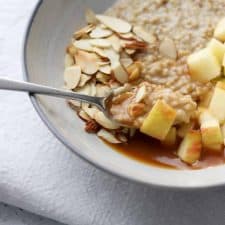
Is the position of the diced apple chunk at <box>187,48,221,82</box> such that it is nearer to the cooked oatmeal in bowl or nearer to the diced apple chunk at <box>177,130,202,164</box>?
the cooked oatmeal in bowl

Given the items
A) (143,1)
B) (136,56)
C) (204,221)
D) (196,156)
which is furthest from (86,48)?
(204,221)

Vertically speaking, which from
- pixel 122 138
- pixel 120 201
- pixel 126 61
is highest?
pixel 126 61

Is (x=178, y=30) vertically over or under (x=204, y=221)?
over

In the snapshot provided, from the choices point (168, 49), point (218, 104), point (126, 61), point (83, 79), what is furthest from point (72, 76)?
point (218, 104)

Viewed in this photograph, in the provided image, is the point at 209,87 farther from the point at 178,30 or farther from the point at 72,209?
the point at 72,209

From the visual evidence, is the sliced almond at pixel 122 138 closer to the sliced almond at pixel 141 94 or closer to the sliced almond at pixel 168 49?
the sliced almond at pixel 141 94

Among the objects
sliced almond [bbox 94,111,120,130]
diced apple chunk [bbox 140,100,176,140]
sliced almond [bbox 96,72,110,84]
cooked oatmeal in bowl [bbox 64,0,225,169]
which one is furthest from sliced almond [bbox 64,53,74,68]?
diced apple chunk [bbox 140,100,176,140]

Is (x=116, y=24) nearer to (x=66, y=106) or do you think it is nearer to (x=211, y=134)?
(x=66, y=106)

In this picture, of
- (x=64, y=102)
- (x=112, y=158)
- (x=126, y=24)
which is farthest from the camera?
(x=126, y=24)
